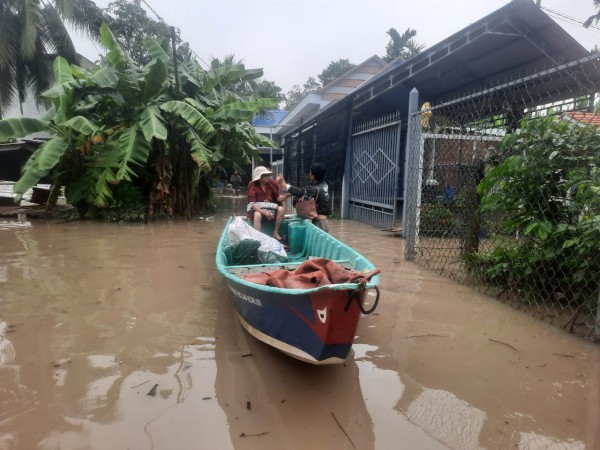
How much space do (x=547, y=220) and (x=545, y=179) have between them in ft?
1.30

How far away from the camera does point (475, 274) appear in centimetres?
532

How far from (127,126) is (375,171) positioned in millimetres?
6204

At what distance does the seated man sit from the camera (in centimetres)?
625

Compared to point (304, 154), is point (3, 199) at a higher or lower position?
lower

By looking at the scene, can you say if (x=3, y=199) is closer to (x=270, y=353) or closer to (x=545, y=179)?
(x=270, y=353)

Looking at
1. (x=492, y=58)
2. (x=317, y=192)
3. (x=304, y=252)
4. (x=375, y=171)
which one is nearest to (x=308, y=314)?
(x=304, y=252)

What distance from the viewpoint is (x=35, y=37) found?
17.0 meters

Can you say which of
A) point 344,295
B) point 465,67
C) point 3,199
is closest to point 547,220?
point 344,295

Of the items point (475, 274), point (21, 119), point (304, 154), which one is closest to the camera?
point (475, 274)

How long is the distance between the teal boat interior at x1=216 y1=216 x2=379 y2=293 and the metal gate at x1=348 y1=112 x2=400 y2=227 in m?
3.51

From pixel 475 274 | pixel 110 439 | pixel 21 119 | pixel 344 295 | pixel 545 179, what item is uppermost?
pixel 21 119

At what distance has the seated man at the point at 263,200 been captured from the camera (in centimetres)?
625

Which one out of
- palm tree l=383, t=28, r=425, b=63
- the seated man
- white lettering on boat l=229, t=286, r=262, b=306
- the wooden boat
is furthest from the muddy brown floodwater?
palm tree l=383, t=28, r=425, b=63

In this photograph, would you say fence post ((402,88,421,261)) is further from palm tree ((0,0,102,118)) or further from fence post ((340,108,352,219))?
palm tree ((0,0,102,118))
